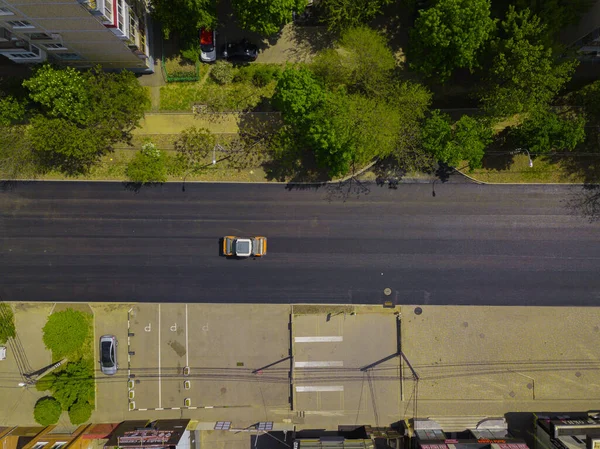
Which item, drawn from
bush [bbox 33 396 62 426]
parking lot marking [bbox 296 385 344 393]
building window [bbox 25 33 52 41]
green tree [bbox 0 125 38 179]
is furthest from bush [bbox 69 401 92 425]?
building window [bbox 25 33 52 41]

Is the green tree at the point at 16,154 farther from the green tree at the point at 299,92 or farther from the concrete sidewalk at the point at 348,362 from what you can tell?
the green tree at the point at 299,92

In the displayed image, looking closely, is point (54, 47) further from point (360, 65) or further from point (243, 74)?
point (360, 65)

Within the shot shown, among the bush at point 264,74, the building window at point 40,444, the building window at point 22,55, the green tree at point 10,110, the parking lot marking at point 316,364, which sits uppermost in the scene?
the building window at point 22,55

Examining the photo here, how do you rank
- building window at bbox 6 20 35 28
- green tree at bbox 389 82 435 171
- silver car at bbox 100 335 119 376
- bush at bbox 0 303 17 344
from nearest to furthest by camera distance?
building window at bbox 6 20 35 28, green tree at bbox 389 82 435 171, silver car at bbox 100 335 119 376, bush at bbox 0 303 17 344

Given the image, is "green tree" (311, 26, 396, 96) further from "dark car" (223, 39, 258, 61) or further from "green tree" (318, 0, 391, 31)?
"dark car" (223, 39, 258, 61)

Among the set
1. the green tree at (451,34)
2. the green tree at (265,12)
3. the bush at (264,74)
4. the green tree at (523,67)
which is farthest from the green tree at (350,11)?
the green tree at (523,67)
